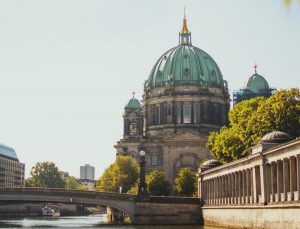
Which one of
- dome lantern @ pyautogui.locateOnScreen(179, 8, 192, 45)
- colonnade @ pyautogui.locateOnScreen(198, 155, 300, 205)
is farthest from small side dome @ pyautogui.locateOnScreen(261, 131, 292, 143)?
dome lantern @ pyautogui.locateOnScreen(179, 8, 192, 45)

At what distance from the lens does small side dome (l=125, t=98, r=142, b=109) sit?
500ft

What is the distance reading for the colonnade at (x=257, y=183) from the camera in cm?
5222

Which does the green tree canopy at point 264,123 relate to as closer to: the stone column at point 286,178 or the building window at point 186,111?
the stone column at point 286,178

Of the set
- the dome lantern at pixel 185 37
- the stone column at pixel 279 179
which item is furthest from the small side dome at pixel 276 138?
the dome lantern at pixel 185 37

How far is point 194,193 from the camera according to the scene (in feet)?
360

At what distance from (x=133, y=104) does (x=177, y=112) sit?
13.8 meters

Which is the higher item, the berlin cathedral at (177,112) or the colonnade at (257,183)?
the berlin cathedral at (177,112)

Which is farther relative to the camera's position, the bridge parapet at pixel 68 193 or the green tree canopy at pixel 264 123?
the bridge parapet at pixel 68 193

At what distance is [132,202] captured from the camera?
292ft

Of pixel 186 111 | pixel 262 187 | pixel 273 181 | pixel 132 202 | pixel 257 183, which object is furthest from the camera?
pixel 186 111

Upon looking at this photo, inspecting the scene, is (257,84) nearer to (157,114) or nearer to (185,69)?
(185,69)

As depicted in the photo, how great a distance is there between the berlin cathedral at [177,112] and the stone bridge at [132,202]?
153ft

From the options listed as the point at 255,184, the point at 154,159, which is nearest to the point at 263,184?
the point at 255,184

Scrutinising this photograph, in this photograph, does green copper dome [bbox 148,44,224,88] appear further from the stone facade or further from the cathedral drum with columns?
the stone facade
